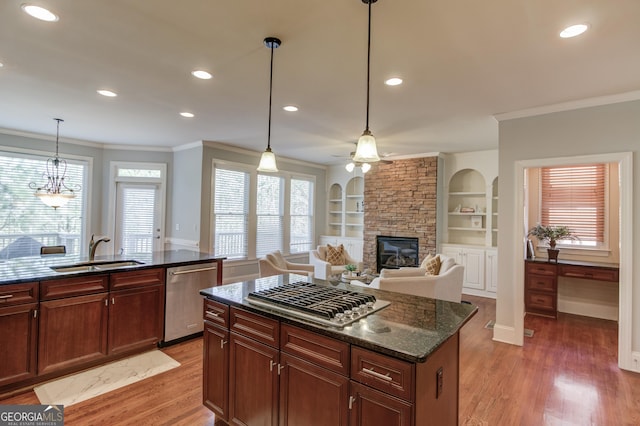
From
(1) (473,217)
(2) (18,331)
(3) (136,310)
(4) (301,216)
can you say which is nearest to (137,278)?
(3) (136,310)

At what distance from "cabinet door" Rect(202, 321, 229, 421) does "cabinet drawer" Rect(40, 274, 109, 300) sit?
1482 millimetres

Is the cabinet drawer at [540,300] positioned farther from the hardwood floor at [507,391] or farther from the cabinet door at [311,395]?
the cabinet door at [311,395]

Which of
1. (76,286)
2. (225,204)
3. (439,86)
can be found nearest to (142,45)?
(76,286)

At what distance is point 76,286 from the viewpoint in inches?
116

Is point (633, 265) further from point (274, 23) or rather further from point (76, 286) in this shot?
point (76, 286)

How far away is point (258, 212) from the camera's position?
6.75m

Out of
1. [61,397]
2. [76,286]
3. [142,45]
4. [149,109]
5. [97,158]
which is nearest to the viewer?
[142,45]

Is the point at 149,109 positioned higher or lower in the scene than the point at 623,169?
higher

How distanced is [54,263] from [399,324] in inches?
139

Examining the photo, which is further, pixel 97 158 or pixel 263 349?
pixel 97 158

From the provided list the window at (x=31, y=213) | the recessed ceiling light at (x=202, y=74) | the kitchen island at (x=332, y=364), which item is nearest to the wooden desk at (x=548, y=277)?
the kitchen island at (x=332, y=364)

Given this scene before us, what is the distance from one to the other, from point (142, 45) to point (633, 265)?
4.85m

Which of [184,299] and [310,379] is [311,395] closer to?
[310,379]

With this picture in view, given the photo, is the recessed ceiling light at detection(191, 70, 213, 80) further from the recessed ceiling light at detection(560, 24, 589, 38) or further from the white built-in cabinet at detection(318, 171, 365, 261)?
the white built-in cabinet at detection(318, 171, 365, 261)
